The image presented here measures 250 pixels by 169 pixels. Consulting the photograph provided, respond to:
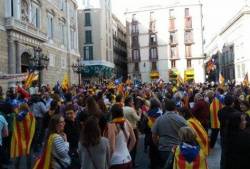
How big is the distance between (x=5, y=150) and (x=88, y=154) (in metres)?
5.91

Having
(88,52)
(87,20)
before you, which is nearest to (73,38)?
(88,52)

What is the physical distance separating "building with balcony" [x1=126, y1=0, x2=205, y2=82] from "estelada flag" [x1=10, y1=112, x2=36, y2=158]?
5374 cm

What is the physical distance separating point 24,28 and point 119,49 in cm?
4633

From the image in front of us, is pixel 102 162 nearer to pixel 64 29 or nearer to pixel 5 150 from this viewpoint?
pixel 5 150

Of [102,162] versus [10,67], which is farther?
[10,67]

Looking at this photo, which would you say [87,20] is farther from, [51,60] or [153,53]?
[51,60]

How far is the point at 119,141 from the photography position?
609 centimetres

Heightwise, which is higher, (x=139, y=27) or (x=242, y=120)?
(x=139, y=27)

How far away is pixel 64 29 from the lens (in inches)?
1631

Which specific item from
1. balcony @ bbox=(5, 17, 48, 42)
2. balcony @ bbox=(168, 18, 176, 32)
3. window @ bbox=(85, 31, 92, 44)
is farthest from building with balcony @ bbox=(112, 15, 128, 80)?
balcony @ bbox=(5, 17, 48, 42)

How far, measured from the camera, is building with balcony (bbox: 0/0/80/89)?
1029 inches

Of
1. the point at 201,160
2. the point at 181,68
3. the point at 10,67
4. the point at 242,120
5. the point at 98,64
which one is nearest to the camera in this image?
the point at 201,160

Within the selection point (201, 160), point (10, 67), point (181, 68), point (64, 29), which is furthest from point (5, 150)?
point (181, 68)

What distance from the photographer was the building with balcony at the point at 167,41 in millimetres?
65188
